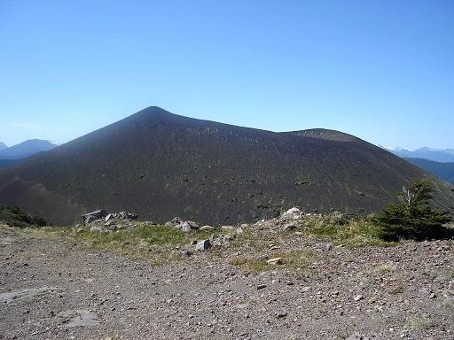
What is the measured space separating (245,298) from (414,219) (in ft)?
20.1

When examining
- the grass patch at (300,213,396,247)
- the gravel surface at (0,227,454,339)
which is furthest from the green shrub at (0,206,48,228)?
the grass patch at (300,213,396,247)

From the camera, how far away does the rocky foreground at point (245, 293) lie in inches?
279

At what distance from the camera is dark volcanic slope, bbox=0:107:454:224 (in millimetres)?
79750

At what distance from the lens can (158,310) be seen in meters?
8.70

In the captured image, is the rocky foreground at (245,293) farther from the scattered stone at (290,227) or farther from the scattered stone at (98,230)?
the scattered stone at (98,230)

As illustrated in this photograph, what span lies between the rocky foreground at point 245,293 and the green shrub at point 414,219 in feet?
2.62

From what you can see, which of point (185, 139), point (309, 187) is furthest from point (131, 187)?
point (309, 187)

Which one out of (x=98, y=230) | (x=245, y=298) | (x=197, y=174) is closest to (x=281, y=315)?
(x=245, y=298)

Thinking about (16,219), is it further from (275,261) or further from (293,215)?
(275,261)

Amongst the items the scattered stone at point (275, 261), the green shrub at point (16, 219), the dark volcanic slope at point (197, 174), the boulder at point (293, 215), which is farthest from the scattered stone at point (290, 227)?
the dark volcanic slope at point (197, 174)

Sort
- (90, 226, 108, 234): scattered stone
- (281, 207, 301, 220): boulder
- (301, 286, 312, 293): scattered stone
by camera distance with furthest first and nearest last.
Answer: (90, 226, 108, 234): scattered stone < (281, 207, 301, 220): boulder < (301, 286, 312, 293): scattered stone

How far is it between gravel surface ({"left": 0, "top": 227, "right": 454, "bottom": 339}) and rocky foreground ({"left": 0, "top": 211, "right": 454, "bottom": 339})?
0.02 metres

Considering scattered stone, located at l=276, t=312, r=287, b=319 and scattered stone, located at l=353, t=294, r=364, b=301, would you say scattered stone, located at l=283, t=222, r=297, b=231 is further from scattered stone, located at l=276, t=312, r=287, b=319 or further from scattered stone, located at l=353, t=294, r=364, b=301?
scattered stone, located at l=276, t=312, r=287, b=319

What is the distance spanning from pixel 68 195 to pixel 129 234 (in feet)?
237
